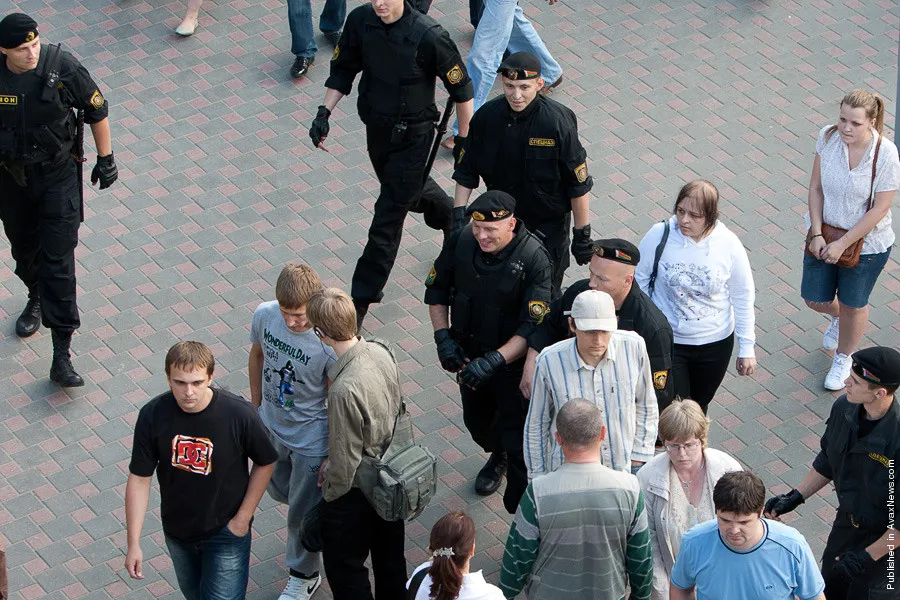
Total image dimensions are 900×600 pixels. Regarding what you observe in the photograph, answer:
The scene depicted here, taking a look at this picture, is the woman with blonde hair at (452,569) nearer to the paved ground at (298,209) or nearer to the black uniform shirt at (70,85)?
the paved ground at (298,209)

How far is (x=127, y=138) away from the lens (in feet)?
32.5

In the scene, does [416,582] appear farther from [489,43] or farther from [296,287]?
[489,43]

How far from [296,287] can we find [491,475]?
193 centimetres

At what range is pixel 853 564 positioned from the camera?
5.80 m

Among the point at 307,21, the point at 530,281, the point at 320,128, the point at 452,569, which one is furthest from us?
the point at 307,21

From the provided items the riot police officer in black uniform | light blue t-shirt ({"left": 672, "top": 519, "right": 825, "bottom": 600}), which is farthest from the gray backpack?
light blue t-shirt ({"left": 672, "top": 519, "right": 825, "bottom": 600})

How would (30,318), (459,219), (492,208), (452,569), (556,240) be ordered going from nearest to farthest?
(452,569) < (492,208) < (459,219) < (556,240) < (30,318)

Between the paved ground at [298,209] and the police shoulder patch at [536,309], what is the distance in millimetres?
1270

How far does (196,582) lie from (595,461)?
207 cm

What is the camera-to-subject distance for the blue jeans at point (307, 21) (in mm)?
10391

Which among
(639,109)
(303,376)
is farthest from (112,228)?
(639,109)

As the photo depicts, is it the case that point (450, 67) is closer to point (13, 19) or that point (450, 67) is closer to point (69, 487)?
point (13, 19)

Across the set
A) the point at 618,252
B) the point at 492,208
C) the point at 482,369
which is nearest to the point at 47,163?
the point at 492,208

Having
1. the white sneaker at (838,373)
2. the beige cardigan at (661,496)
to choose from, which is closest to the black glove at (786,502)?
the beige cardigan at (661,496)
